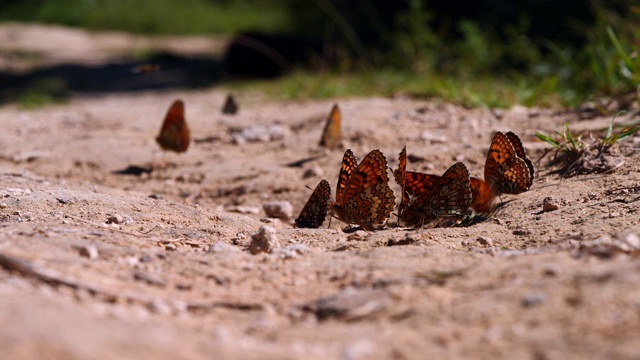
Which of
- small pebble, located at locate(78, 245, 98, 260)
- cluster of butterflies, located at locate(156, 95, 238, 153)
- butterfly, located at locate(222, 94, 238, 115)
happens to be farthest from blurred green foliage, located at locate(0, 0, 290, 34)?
small pebble, located at locate(78, 245, 98, 260)

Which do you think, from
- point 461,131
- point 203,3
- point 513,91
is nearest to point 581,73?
point 513,91

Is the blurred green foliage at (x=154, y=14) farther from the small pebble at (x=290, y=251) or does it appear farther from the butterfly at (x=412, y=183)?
the small pebble at (x=290, y=251)

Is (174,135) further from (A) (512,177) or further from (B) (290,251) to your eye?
(B) (290,251)

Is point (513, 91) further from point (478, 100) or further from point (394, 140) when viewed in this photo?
point (394, 140)

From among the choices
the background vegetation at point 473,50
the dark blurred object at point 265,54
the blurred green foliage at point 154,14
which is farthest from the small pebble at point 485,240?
the blurred green foliage at point 154,14

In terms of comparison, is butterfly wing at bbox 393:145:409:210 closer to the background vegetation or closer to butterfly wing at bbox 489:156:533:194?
butterfly wing at bbox 489:156:533:194

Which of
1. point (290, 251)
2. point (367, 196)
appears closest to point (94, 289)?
point (290, 251)
